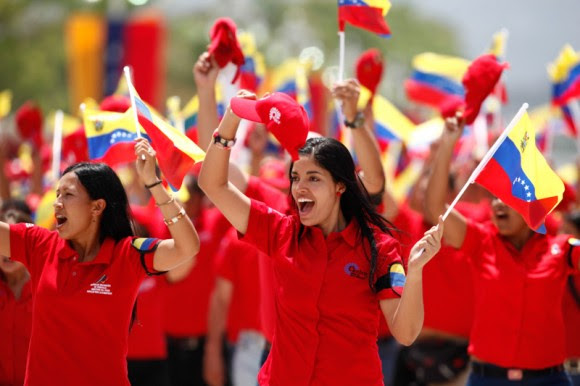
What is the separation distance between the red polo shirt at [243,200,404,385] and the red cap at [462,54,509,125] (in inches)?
65.6

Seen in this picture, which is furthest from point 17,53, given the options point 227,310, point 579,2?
point 227,310

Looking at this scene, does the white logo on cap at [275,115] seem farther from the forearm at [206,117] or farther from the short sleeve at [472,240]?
the short sleeve at [472,240]

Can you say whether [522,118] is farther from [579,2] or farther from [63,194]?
[579,2]

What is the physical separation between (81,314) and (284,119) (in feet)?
4.16

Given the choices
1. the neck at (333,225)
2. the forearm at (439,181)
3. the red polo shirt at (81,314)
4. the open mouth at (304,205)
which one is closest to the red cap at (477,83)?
the forearm at (439,181)

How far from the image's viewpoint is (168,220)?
4852 millimetres

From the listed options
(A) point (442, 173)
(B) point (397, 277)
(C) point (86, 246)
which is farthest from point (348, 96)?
(C) point (86, 246)

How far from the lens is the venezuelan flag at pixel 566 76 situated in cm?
904

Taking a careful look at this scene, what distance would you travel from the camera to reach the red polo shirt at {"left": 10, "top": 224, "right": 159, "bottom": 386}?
475cm

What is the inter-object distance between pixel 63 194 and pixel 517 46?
66.4 meters

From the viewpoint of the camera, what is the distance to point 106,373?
15.8ft

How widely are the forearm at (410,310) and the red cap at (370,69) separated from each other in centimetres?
263

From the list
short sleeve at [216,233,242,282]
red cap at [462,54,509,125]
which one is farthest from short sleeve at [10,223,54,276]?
short sleeve at [216,233,242,282]

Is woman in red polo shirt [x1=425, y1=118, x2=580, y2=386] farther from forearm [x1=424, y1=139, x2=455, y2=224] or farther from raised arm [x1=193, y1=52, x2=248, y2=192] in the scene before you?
raised arm [x1=193, y1=52, x2=248, y2=192]
